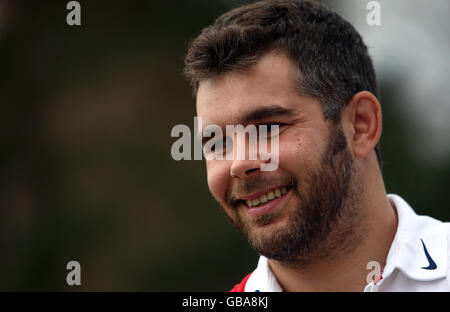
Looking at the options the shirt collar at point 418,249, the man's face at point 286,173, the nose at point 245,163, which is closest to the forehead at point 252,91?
the man's face at point 286,173

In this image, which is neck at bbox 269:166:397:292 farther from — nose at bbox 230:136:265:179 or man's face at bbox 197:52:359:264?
nose at bbox 230:136:265:179

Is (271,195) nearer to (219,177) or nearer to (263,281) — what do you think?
(219,177)

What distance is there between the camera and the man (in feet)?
7.24

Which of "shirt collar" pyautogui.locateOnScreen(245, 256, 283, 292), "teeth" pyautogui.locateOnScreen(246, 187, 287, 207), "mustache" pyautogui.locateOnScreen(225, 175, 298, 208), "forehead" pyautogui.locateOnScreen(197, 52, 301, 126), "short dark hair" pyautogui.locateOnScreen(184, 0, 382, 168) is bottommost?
"shirt collar" pyautogui.locateOnScreen(245, 256, 283, 292)

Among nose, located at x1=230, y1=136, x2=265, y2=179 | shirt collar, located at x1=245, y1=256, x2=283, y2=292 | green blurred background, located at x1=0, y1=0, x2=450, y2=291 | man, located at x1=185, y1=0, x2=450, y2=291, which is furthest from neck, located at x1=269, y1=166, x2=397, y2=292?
green blurred background, located at x1=0, y1=0, x2=450, y2=291

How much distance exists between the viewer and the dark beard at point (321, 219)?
7.25 feet

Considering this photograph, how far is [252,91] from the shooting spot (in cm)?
227

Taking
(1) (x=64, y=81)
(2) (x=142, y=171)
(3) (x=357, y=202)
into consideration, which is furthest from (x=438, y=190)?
(1) (x=64, y=81)

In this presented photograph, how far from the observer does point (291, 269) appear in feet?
7.88

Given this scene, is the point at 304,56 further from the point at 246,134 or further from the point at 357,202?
the point at 357,202

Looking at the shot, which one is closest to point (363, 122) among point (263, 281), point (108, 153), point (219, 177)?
point (219, 177)

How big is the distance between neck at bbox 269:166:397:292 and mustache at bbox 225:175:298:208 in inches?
14.6

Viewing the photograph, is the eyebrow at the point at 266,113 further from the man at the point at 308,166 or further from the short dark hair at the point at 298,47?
the short dark hair at the point at 298,47
